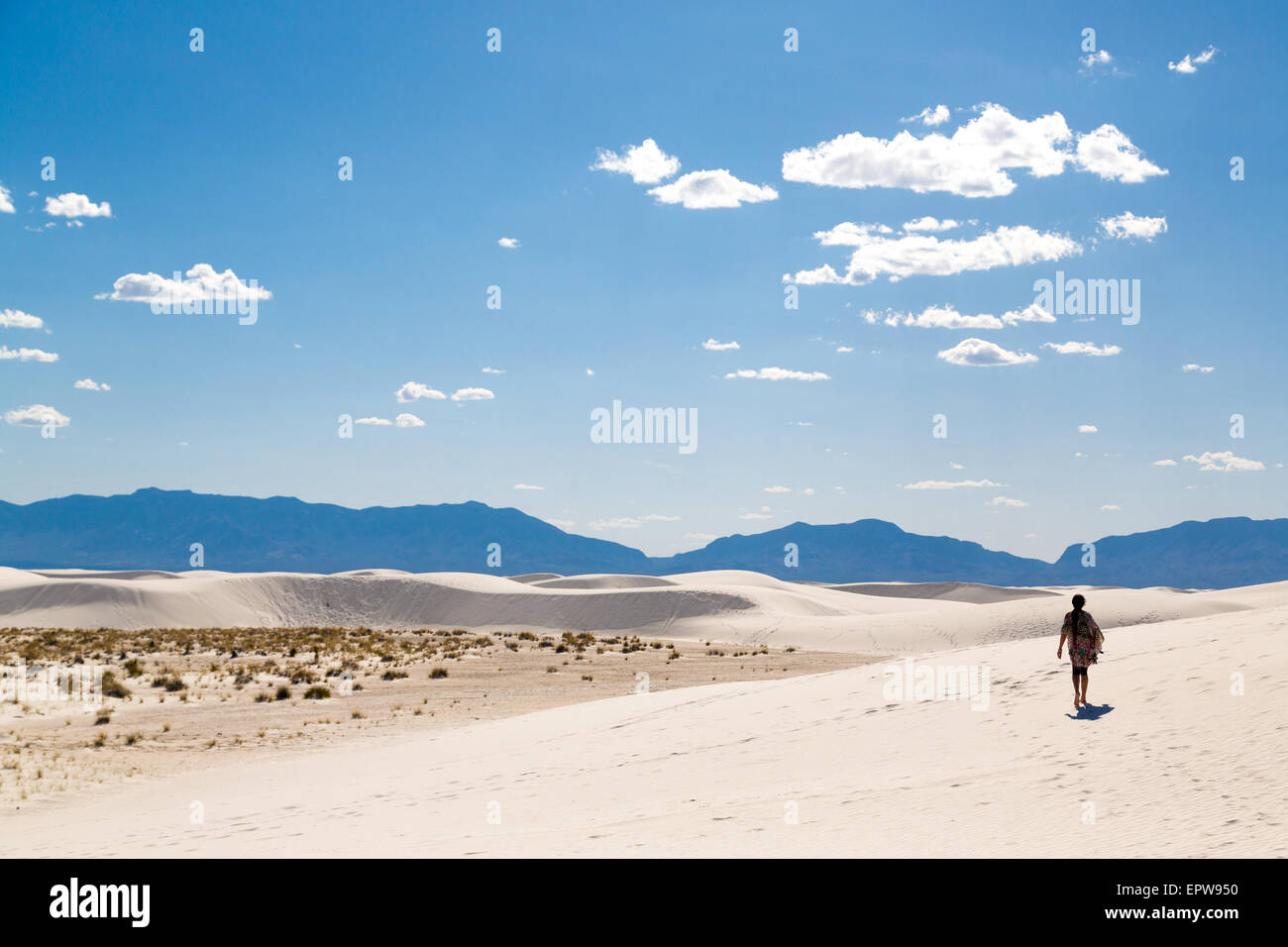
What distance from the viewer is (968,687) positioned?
1447 centimetres

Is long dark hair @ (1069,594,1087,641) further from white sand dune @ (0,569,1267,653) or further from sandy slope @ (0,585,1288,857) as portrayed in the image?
white sand dune @ (0,569,1267,653)

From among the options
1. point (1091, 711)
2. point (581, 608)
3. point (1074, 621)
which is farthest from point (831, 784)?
point (581, 608)

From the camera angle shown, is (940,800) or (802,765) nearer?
(940,800)

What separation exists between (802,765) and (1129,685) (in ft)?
16.1

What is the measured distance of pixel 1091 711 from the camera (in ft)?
37.9

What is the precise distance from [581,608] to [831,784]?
5277cm

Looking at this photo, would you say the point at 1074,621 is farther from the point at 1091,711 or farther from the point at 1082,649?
the point at 1091,711

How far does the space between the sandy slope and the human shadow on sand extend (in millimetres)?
115
